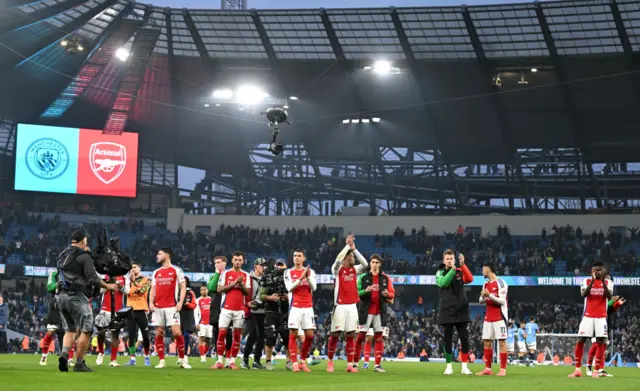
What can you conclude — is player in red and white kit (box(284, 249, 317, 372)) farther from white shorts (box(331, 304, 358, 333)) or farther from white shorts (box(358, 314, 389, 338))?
white shorts (box(358, 314, 389, 338))

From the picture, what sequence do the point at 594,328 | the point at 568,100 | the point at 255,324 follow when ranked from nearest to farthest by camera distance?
the point at 594,328 → the point at 255,324 → the point at 568,100

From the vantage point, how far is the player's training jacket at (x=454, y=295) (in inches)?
720

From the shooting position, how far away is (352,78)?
56.2 m

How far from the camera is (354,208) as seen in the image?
6269cm

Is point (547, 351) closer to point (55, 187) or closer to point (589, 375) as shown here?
point (589, 375)

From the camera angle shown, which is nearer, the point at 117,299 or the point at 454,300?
the point at 454,300

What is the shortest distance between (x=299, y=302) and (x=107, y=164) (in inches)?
1624

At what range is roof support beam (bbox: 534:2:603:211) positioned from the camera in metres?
49.0

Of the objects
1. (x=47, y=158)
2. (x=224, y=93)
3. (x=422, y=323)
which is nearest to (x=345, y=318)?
(x=422, y=323)

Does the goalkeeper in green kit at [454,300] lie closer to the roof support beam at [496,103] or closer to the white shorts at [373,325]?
the white shorts at [373,325]

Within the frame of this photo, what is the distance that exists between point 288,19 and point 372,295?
35512 mm

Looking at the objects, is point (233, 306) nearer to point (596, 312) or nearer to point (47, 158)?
point (596, 312)

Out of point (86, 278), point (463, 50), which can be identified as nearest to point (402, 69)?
point (463, 50)

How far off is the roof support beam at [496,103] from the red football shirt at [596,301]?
1272 inches
